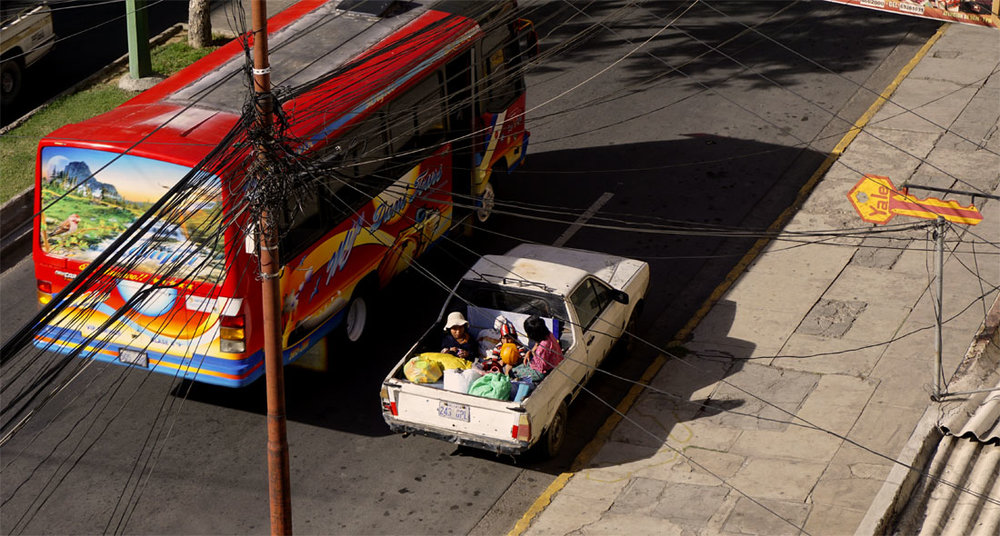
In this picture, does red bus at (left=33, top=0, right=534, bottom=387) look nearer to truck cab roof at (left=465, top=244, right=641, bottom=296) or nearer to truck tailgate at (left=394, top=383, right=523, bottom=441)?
truck cab roof at (left=465, top=244, right=641, bottom=296)

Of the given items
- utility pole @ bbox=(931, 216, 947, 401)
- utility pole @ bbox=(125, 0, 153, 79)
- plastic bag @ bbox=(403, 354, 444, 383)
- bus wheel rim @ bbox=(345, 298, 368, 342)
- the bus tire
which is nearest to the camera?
utility pole @ bbox=(931, 216, 947, 401)

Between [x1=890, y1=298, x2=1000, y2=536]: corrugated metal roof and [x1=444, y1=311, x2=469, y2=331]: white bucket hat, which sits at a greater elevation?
[x1=444, y1=311, x2=469, y2=331]: white bucket hat

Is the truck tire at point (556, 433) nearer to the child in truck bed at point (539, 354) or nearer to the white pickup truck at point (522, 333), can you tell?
the white pickup truck at point (522, 333)

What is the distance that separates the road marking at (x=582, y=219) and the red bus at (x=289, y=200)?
50.3 inches

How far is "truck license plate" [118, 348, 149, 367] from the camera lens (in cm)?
1179

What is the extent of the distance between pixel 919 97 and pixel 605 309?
961 cm

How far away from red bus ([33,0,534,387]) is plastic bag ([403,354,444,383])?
50.5 inches

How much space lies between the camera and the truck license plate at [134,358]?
11.8 meters

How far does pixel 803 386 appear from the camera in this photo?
12992 mm

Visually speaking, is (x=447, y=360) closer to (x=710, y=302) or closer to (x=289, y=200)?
(x=289, y=200)

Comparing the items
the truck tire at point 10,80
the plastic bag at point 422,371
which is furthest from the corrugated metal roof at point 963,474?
the truck tire at point 10,80

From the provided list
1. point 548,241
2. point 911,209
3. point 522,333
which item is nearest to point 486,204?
point 548,241

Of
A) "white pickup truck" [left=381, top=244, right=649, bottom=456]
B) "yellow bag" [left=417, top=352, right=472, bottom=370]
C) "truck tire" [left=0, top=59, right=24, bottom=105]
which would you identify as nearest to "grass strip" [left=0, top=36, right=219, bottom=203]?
"truck tire" [left=0, top=59, right=24, bottom=105]

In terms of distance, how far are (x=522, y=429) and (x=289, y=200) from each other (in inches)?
124
